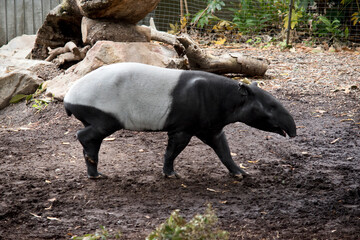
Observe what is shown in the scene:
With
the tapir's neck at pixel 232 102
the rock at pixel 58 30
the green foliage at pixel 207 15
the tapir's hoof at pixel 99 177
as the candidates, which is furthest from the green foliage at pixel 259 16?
the tapir's hoof at pixel 99 177

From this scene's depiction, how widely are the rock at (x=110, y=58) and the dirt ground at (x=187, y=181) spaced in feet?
1.46

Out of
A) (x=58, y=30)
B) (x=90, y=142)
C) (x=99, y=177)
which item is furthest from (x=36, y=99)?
(x=90, y=142)

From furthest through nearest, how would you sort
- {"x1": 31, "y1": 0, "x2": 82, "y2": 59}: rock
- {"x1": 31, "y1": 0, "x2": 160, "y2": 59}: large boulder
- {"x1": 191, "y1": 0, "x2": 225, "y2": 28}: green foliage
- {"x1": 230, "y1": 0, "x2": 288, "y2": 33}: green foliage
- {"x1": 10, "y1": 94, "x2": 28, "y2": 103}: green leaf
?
1. {"x1": 230, "y1": 0, "x2": 288, "y2": 33}: green foliage
2. {"x1": 191, "y1": 0, "x2": 225, "y2": 28}: green foliage
3. {"x1": 31, "y1": 0, "x2": 82, "y2": 59}: rock
4. {"x1": 10, "y1": 94, "x2": 28, "y2": 103}: green leaf
5. {"x1": 31, "y1": 0, "x2": 160, "y2": 59}: large boulder

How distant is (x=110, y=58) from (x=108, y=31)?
62cm

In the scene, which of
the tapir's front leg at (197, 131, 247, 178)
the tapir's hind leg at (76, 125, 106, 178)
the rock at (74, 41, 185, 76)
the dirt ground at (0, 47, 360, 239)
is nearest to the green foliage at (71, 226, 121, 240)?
the dirt ground at (0, 47, 360, 239)

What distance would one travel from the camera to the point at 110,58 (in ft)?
21.5

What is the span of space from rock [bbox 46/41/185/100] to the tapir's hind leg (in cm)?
268

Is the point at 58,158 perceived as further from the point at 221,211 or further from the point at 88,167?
the point at 221,211

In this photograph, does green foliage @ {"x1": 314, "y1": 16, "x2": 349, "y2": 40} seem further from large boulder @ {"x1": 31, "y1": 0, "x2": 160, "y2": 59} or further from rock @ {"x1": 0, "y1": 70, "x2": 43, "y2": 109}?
rock @ {"x1": 0, "y1": 70, "x2": 43, "y2": 109}

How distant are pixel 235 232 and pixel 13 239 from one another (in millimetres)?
1499

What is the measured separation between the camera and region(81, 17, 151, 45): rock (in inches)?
274

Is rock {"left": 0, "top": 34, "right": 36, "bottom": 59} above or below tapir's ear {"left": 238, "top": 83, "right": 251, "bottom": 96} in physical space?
Answer: below

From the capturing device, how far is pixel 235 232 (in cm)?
314

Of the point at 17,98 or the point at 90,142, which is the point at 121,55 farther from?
the point at 90,142
